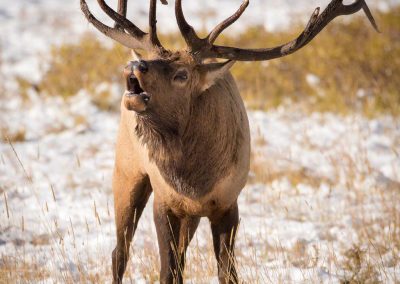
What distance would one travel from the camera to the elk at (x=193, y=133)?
3.87 metres

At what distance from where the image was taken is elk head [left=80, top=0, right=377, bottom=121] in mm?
3557

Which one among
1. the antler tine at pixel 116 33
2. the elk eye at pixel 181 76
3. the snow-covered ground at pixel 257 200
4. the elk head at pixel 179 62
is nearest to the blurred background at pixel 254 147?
the snow-covered ground at pixel 257 200

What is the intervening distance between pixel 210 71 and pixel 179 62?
23cm

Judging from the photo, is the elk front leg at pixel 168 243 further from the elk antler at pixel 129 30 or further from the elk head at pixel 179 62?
the elk antler at pixel 129 30

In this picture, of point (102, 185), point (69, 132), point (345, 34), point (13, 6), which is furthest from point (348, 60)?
point (13, 6)

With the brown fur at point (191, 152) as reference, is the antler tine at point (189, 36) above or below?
above

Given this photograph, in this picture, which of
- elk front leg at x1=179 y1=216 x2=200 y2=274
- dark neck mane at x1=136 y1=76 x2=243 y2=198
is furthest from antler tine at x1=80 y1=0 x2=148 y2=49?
elk front leg at x1=179 y1=216 x2=200 y2=274

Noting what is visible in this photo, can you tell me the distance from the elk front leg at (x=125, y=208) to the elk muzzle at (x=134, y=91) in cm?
118

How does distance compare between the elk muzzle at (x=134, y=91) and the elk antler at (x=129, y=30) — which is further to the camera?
the elk antler at (x=129, y=30)

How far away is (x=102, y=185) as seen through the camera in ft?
24.1

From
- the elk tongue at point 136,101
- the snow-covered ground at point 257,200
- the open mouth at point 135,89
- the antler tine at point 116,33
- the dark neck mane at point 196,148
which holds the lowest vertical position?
the snow-covered ground at point 257,200

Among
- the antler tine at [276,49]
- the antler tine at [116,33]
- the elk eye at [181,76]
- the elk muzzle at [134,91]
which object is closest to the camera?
the elk muzzle at [134,91]

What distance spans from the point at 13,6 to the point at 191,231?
43.6 feet

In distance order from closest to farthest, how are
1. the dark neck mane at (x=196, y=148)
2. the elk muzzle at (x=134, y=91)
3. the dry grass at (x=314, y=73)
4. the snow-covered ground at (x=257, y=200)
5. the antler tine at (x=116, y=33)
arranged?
the elk muzzle at (x=134, y=91) < the dark neck mane at (x=196, y=148) < the antler tine at (x=116, y=33) < the snow-covered ground at (x=257, y=200) < the dry grass at (x=314, y=73)
